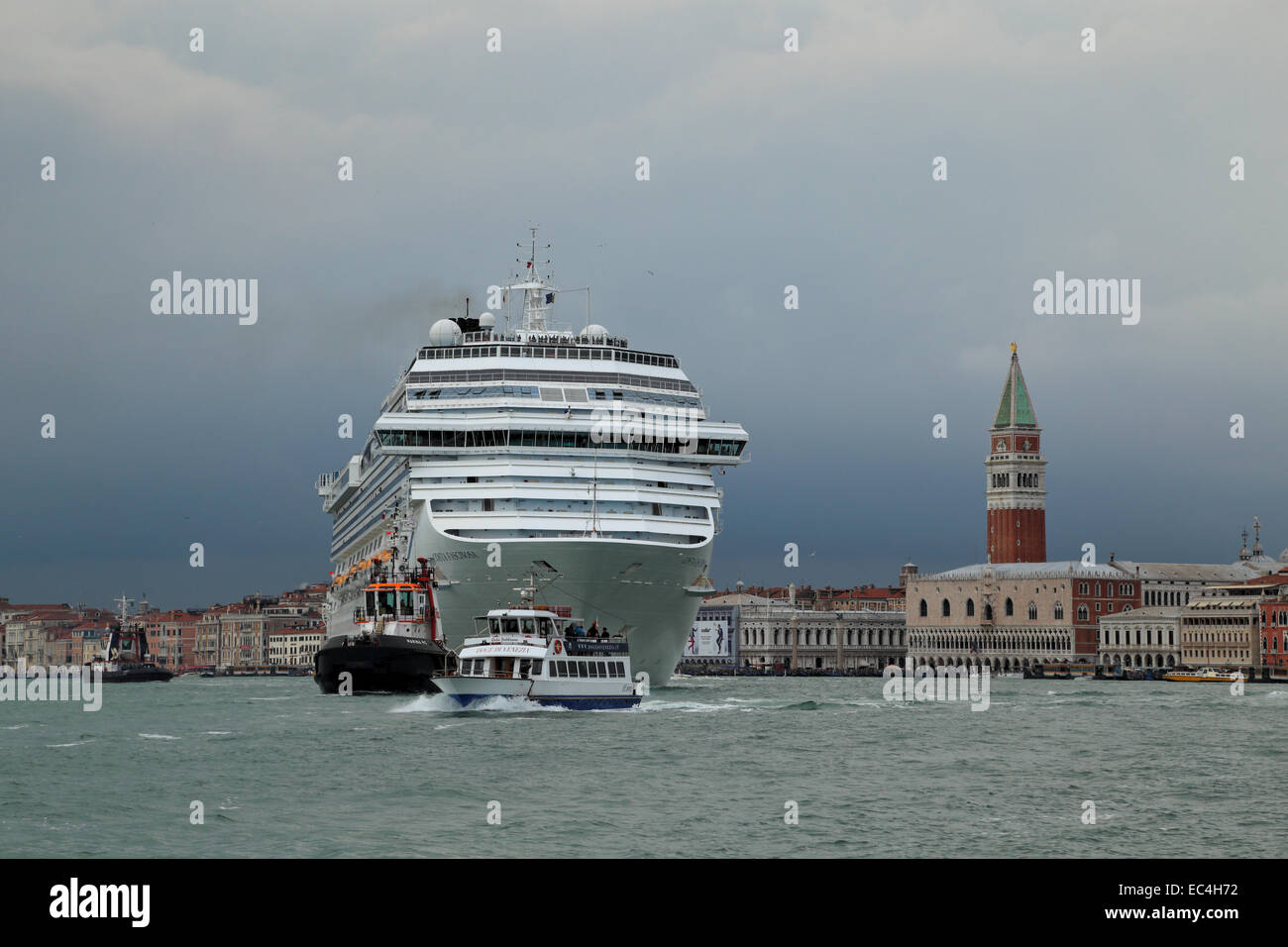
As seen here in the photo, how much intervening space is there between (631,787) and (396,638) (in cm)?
3644

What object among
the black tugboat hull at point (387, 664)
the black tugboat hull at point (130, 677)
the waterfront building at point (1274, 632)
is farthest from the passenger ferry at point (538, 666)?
the waterfront building at point (1274, 632)

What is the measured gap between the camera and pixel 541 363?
67500mm

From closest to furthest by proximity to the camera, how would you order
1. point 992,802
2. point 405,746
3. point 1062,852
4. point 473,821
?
point 1062,852 → point 473,821 → point 992,802 → point 405,746

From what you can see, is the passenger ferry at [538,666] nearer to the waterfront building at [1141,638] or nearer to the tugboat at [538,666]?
the tugboat at [538,666]

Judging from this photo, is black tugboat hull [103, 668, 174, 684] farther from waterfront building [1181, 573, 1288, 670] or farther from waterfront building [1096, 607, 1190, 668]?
waterfront building [1181, 573, 1288, 670]

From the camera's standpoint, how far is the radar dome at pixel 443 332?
82812 millimetres

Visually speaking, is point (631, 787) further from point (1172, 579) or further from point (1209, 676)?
point (1172, 579)

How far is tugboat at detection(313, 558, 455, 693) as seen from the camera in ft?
225

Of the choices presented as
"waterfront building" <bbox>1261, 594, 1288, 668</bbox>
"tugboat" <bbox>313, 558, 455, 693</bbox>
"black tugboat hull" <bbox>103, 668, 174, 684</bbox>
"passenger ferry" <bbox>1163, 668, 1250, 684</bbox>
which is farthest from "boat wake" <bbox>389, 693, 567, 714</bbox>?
"waterfront building" <bbox>1261, 594, 1288, 668</bbox>

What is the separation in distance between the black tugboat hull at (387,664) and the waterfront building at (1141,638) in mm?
117457
